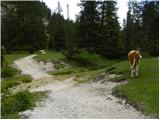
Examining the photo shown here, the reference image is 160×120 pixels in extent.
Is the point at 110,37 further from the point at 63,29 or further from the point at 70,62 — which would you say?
the point at 63,29

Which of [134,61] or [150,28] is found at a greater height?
[150,28]

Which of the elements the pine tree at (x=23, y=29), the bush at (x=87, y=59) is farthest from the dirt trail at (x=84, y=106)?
the pine tree at (x=23, y=29)

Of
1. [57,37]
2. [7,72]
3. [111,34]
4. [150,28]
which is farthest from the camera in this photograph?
[57,37]

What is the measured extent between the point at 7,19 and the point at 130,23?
23060 mm

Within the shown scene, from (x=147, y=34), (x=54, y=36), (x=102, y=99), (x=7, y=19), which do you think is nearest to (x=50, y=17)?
(x=54, y=36)

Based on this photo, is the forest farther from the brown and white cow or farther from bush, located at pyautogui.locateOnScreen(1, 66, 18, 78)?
the brown and white cow

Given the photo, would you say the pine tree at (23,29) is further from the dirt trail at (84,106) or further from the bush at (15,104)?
the bush at (15,104)

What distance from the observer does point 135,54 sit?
73.7 feet

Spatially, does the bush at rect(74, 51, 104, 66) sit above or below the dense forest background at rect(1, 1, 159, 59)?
below

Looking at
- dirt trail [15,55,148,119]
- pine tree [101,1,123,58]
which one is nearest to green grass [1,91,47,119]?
dirt trail [15,55,148,119]

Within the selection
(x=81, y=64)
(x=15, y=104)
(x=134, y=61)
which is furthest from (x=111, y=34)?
(x=15, y=104)

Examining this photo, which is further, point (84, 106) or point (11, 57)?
point (11, 57)

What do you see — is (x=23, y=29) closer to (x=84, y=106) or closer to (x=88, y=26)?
(x=88, y=26)

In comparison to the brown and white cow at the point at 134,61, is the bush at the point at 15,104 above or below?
below
